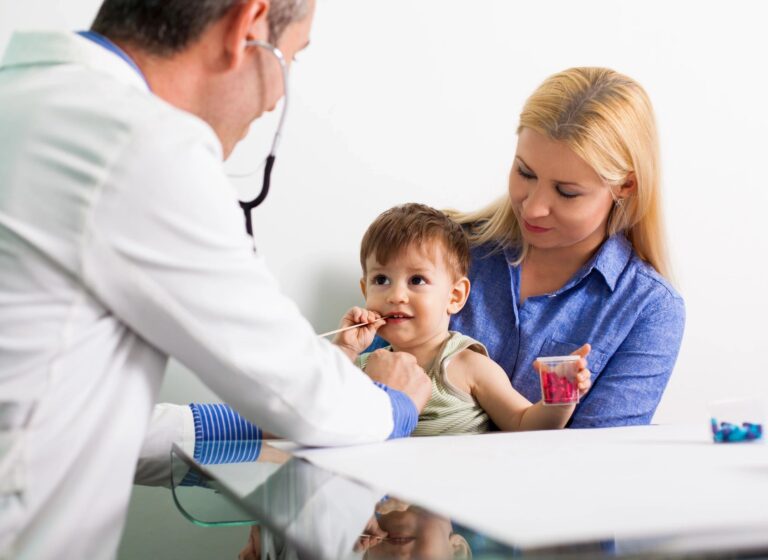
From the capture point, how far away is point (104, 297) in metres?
1.11

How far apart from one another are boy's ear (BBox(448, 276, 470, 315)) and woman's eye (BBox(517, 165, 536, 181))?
29cm

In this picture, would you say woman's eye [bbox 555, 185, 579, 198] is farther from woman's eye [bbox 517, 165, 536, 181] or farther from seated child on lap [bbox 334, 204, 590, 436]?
seated child on lap [bbox 334, 204, 590, 436]

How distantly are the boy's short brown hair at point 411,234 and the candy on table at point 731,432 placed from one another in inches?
31.9

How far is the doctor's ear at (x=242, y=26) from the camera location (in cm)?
131

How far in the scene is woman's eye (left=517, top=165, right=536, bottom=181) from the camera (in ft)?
7.60

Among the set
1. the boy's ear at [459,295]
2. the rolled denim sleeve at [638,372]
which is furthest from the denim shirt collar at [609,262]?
the boy's ear at [459,295]

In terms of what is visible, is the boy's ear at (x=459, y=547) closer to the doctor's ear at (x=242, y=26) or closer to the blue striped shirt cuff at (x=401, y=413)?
the blue striped shirt cuff at (x=401, y=413)

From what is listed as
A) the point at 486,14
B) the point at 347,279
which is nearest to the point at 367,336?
the point at 347,279

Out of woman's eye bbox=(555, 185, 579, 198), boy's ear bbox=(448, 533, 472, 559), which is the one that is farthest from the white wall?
boy's ear bbox=(448, 533, 472, 559)

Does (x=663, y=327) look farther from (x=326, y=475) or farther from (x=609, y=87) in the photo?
(x=326, y=475)

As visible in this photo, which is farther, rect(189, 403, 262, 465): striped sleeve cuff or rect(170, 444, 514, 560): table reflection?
rect(189, 403, 262, 465): striped sleeve cuff

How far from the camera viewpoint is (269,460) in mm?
1434

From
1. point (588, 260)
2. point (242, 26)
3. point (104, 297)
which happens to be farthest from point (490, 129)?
point (104, 297)

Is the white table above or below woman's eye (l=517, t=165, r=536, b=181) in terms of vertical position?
below
